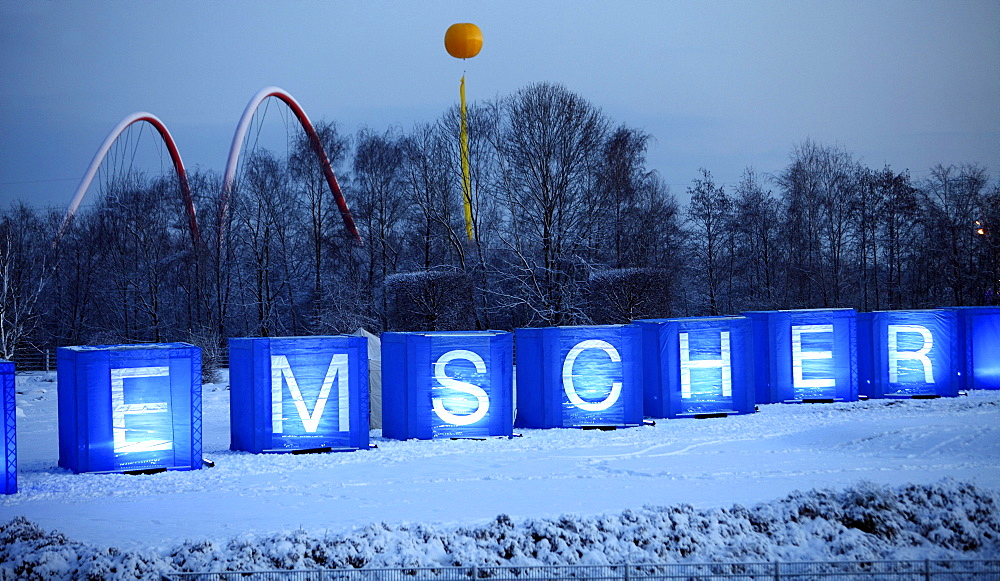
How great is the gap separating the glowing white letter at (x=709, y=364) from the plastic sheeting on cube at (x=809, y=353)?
2.46 m

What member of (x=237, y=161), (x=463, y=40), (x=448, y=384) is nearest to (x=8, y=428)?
(x=448, y=384)

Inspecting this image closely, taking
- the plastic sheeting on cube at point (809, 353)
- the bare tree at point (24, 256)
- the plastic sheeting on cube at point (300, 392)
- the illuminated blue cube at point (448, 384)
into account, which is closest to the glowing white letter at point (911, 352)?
the plastic sheeting on cube at point (809, 353)

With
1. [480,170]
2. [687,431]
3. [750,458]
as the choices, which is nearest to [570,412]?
[687,431]

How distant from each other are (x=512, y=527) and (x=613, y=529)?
124 centimetres

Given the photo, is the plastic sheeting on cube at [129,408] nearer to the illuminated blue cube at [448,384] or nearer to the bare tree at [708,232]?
the illuminated blue cube at [448,384]

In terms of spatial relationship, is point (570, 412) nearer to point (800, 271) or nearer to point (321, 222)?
point (321, 222)

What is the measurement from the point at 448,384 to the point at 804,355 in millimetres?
10903

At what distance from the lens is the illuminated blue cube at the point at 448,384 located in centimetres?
1897

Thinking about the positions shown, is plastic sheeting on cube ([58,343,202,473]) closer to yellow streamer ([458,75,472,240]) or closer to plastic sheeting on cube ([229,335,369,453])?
plastic sheeting on cube ([229,335,369,453])

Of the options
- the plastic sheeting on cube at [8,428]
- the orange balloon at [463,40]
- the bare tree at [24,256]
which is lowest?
the plastic sheeting on cube at [8,428]

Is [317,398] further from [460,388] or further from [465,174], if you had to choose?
[465,174]

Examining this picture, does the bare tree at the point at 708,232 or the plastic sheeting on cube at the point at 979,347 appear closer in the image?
the plastic sheeting on cube at the point at 979,347

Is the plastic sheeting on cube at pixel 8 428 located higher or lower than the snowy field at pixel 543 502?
higher

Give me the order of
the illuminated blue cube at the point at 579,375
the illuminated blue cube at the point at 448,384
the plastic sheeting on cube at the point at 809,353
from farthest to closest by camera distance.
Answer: the plastic sheeting on cube at the point at 809,353 → the illuminated blue cube at the point at 579,375 → the illuminated blue cube at the point at 448,384
